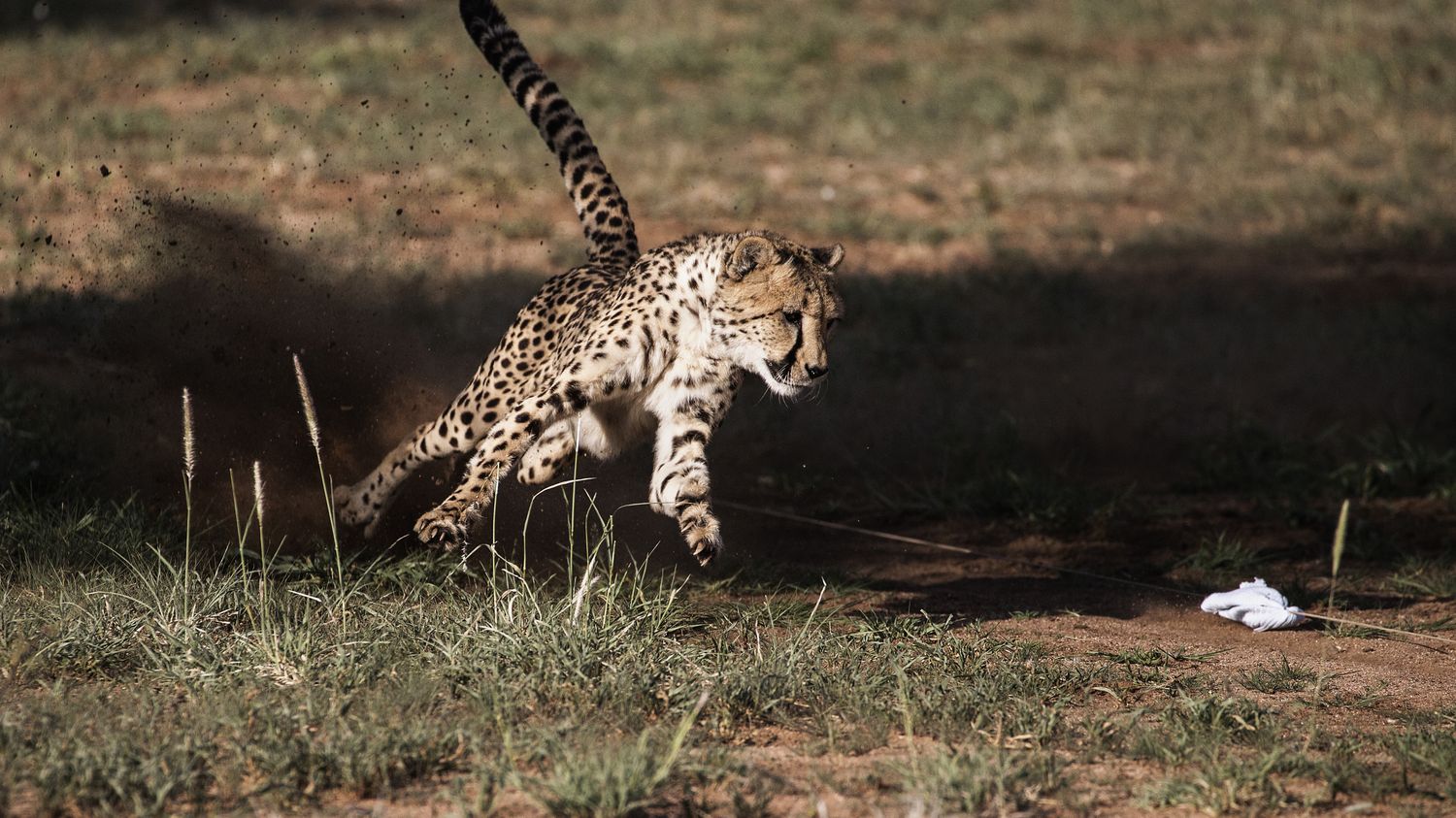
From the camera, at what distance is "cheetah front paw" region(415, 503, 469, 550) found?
13.9 feet

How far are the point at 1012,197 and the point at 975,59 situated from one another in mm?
4372

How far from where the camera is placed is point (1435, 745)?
11.4 feet

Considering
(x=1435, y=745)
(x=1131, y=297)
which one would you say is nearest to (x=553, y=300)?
(x=1435, y=745)

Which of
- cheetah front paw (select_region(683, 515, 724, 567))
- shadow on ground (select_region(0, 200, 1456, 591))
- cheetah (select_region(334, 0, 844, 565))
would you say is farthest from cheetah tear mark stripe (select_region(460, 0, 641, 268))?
cheetah front paw (select_region(683, 515, 724, 567))

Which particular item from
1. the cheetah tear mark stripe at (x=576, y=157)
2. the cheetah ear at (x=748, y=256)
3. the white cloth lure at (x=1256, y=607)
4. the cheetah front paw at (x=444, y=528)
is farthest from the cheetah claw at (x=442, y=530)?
the white cloth lure at (x=1256, y=607)

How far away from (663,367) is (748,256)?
0.43 meters

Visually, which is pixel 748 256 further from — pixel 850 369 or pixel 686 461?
pixel 850 369

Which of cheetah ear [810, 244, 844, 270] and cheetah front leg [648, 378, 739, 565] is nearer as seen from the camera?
cheetah front leg [648, 378, 739, 565]

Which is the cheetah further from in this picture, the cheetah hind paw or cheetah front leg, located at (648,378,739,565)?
the cheetah hind paw

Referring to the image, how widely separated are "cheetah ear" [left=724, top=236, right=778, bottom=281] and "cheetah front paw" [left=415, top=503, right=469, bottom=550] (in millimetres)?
1006

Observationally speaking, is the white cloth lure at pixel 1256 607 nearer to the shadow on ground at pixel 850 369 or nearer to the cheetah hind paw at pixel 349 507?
the shadow on ground at pixel 850 369

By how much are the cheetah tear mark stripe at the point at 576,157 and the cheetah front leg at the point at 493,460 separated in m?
1.10

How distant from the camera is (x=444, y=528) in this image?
4.25 metres

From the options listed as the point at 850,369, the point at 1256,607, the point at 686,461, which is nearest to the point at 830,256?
the point at 686,461
